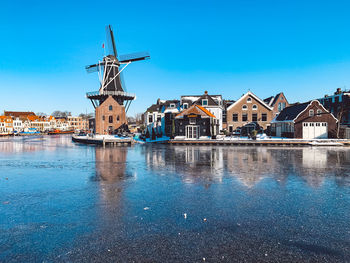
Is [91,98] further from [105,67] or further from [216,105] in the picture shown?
[216,105]

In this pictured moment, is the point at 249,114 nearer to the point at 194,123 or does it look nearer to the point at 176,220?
the point at 194,123

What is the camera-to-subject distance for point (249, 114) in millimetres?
49000

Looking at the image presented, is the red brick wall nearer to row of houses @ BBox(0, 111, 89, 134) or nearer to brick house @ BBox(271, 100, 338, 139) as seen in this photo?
brick house @ BBox(271, 100, 338, 139)

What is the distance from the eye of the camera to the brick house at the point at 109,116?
180ft

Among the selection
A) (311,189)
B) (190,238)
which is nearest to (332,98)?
(311,189)

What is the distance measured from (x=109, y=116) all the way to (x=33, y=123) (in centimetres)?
9819

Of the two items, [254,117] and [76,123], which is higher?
[76,123]

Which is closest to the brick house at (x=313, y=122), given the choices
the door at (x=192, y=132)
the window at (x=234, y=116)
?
the window at (x=234, y=116)

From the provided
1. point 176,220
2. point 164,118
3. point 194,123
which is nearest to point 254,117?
point 194,123

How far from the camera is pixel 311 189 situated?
10.5 metres

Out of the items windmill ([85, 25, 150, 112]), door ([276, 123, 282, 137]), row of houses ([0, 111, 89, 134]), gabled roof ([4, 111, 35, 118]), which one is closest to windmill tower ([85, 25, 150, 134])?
windmill ([85, 25, 150, 112])

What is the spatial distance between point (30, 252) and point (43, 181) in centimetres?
818

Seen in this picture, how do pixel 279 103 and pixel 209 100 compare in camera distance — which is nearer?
pixel 209 100

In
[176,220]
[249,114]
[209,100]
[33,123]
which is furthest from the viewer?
[33,123]
